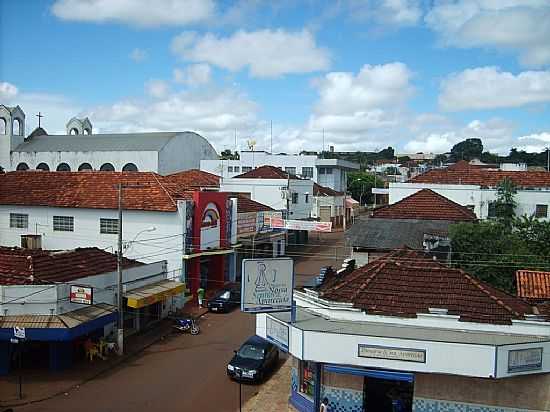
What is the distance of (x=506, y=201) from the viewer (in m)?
36.1

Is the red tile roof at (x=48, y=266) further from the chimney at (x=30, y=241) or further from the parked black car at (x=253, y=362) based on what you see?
the chimney at (x=30, y=241)

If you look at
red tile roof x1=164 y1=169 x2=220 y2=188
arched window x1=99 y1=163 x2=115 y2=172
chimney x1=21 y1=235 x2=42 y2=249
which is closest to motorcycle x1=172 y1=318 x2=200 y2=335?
chimney x1=21 y1=235 x2=42 y2=249

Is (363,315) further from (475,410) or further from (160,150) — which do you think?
(160,150)

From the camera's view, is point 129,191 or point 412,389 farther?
point 129,191

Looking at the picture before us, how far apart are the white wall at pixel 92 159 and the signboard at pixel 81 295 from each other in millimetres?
29522

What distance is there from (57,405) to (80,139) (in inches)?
1634

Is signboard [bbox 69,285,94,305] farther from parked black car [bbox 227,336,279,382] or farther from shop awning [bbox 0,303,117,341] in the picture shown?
parked black car [bbox 227,336,279,382]

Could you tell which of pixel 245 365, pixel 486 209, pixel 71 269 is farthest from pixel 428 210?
pixel 71 269

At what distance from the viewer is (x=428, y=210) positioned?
31.5m

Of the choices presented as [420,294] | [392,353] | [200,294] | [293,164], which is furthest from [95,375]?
[293,164]

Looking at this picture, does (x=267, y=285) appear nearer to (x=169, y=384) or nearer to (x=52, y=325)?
(x=169, y=384)

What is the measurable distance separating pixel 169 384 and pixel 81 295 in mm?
4109

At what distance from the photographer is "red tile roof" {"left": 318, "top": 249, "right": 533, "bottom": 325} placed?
15266 millimetres

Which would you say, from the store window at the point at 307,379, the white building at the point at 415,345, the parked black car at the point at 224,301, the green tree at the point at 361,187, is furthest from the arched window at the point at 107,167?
the green tree at the point at 361,187
